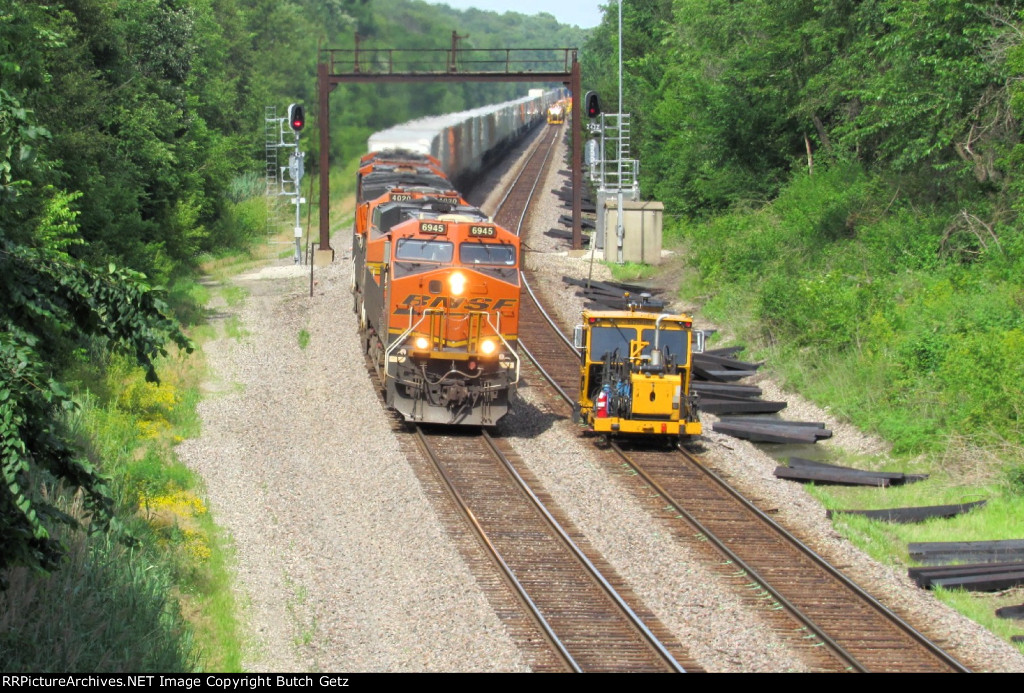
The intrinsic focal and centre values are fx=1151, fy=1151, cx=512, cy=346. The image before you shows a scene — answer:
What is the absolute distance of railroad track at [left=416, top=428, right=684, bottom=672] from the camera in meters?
11.0

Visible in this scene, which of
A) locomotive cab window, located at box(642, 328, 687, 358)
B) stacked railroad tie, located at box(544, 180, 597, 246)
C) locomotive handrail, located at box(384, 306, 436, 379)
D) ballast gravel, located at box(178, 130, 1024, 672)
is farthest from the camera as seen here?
stacked railroad tie, located at box(544, 180, 597, 246)

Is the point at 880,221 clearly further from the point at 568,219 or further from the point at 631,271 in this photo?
the point at 568,219

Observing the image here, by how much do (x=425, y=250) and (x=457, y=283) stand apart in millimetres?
906

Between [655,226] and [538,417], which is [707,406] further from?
[655,226]

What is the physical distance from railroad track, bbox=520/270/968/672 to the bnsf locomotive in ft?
7.98

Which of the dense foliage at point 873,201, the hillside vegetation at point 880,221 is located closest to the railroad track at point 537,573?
the hillside vegetation at point 880,221

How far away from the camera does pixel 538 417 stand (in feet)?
67.3

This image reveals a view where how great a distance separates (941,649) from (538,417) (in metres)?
10.2

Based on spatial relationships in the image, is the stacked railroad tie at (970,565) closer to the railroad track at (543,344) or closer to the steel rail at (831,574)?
the steel rail at (831,574)

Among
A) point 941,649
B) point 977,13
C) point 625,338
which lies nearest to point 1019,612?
point 941,649

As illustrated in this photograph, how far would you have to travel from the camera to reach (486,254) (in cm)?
1972

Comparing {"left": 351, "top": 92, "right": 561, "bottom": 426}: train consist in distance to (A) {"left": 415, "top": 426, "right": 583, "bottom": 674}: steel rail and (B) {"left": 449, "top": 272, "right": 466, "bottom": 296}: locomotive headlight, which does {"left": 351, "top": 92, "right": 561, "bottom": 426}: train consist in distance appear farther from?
(A) {"left": 415, "top": 426, "right": 583, "bottom": 674}: steel rail

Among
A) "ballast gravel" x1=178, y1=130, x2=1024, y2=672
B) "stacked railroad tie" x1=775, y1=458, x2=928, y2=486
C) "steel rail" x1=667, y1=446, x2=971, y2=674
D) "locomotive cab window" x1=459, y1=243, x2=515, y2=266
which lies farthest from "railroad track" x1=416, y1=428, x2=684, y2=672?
"stacked railroad tie" x1=775, y1=458, x2=928, y2=486

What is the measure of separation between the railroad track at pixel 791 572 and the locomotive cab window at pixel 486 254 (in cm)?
379
